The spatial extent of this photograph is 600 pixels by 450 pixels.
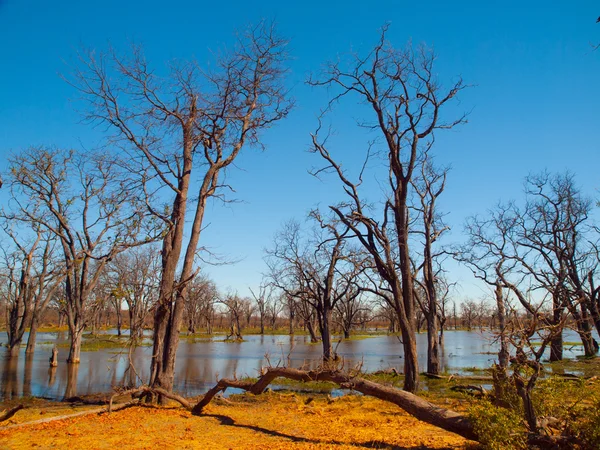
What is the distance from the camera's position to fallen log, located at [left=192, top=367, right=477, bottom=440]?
266 inches

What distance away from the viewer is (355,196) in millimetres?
14266

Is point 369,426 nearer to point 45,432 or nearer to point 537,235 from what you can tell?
point 45,432

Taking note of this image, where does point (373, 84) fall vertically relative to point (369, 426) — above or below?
above

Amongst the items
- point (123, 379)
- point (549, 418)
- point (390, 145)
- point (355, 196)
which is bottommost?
point (123, 379)

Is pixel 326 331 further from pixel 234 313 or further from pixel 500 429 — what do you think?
pixel 234 313

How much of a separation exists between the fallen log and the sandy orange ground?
0.31 m

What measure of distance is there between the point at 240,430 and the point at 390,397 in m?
2.77

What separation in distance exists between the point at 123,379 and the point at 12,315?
16.0 metres

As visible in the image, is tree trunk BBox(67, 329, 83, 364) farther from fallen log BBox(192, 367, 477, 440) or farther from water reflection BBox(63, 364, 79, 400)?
fallen log BBox(192, 367, 477, 440)

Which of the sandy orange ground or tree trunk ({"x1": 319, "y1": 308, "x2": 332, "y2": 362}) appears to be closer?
the sandy orange ground

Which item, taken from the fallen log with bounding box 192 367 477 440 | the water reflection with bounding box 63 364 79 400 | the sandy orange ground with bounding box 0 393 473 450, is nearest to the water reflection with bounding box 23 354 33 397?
the water reflection with bounding box 63 364 79 400

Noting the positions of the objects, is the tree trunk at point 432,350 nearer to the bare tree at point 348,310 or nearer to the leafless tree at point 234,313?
the bare tree at point 348,310

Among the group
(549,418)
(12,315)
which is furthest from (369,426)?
(12,315)

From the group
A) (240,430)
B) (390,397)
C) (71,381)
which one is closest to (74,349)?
(71,381)
